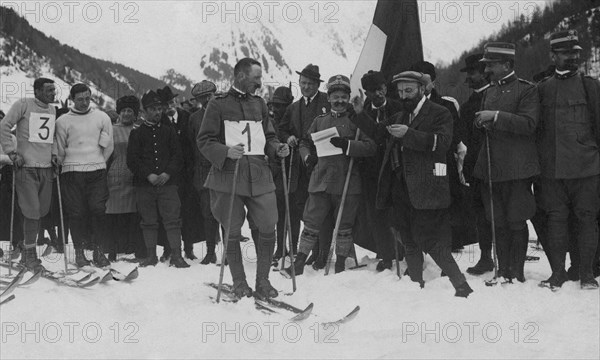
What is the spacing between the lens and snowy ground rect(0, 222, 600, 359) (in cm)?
379

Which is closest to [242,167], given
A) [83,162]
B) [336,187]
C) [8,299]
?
[336,187]

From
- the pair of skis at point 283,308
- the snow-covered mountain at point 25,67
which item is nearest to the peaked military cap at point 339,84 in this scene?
the pair of skis at point 283,308

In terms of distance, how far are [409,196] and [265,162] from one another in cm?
134

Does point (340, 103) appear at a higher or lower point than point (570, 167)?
higher

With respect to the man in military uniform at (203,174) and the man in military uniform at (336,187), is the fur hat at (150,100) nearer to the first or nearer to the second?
the man in military uniform at (203,174)

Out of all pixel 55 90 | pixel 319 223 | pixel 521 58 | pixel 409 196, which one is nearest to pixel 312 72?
pixel 319 223

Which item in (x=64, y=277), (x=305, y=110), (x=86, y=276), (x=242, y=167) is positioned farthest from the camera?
(x=305, y=110)

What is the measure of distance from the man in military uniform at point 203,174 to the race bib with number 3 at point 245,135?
1873mm

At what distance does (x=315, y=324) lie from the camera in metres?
4.39

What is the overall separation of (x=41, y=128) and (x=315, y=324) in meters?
3.98

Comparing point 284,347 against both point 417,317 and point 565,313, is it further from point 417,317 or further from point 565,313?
point 565,313

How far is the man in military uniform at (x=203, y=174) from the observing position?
7168 millimetres

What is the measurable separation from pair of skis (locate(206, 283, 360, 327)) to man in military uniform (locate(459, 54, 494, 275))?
6.49 ft

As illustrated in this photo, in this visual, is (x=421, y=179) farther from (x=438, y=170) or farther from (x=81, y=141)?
(x=81, y=141)
